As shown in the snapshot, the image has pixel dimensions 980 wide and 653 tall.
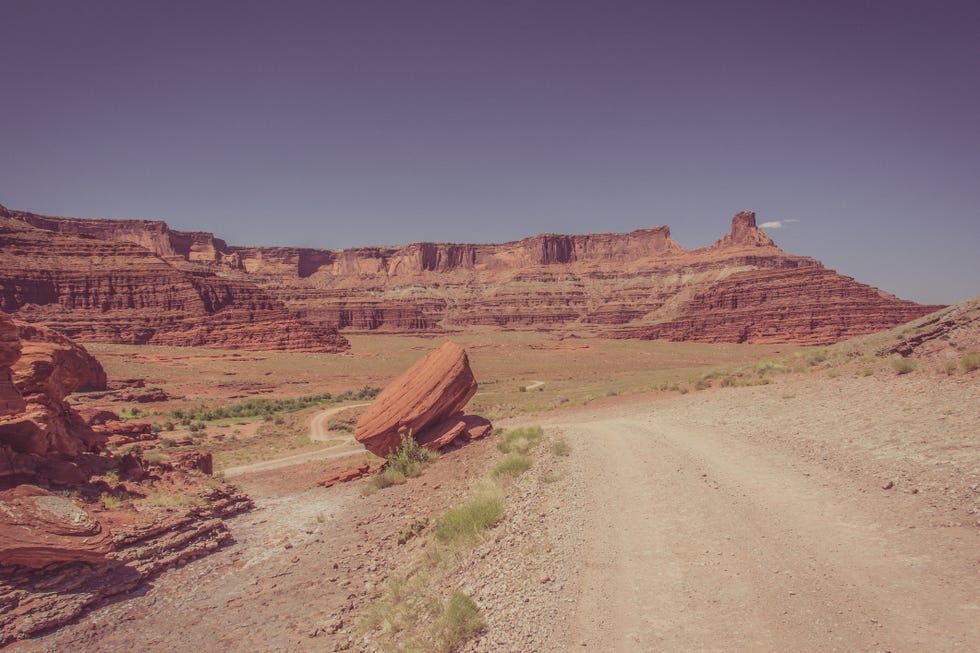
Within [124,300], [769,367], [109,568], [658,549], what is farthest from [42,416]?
[124,300]

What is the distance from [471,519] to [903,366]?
12572 mm

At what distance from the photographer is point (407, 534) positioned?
10.3m

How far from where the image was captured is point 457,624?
5.56m

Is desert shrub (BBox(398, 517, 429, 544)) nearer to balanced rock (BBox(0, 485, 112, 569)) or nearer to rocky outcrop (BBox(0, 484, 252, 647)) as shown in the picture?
rocky outcrop (BBox(0, 484, 252, 647))

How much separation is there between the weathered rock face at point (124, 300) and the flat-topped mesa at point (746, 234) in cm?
11294

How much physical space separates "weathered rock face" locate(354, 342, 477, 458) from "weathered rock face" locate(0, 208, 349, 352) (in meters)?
62.2

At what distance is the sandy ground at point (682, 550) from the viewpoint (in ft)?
15.8

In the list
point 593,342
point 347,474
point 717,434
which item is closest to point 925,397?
point 717,434

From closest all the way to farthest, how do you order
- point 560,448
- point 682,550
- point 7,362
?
point 682,550, point 7,362, point 560,448

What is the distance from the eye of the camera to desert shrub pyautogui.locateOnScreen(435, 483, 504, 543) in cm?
854

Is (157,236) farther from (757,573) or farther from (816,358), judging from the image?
(757,573)

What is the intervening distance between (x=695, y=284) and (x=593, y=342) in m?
47.6

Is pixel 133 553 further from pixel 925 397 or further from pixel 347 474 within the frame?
pixel 925 397

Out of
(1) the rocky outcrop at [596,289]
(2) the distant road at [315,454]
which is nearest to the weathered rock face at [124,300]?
(2) the distant road at [315,454]
